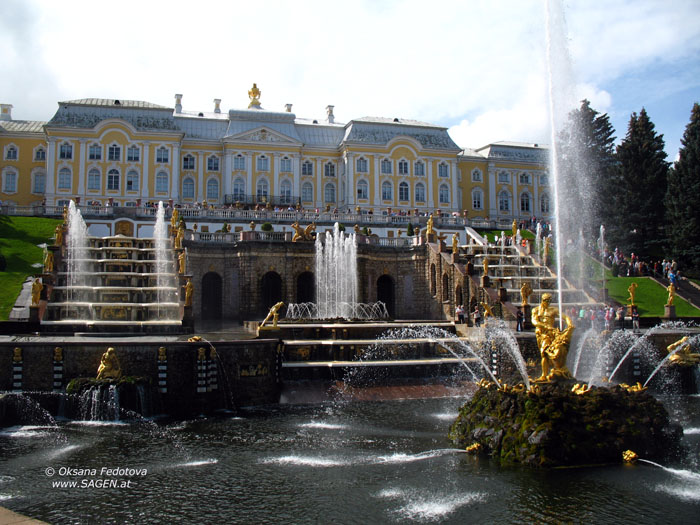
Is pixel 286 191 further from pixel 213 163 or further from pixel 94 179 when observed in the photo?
pixel 94 179

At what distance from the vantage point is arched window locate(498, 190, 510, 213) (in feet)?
239

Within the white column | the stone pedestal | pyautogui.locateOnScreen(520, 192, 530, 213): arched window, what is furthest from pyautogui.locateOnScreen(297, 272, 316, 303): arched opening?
pyautogui.locateOnScreen(520, 192, 530, 213): arched window

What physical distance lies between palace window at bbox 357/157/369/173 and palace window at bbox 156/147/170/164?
745 inches

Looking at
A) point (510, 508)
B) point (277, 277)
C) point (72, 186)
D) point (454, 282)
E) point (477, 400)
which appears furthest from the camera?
point (72, 186)

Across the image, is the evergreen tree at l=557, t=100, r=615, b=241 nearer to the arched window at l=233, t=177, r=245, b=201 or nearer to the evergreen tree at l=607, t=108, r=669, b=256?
the evergreen tree at l=607, t=108, r=669, b=256

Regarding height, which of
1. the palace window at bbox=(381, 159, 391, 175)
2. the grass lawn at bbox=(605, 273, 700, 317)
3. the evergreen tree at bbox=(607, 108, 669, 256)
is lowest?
the grass lawn at bbox=(605, 273, 700, 317)

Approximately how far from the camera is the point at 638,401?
15133 mm

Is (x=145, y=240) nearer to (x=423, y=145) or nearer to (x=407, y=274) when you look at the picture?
(x=407, y=274)

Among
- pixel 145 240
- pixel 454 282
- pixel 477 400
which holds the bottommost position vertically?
pixel 477 400

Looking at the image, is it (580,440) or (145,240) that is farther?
(145,240)

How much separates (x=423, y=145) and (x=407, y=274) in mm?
28052

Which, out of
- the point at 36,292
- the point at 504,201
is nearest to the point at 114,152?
the point at 36,292

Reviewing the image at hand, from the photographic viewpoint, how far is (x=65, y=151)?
59.3m

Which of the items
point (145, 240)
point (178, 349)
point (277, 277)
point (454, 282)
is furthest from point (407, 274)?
point (178, 349)
